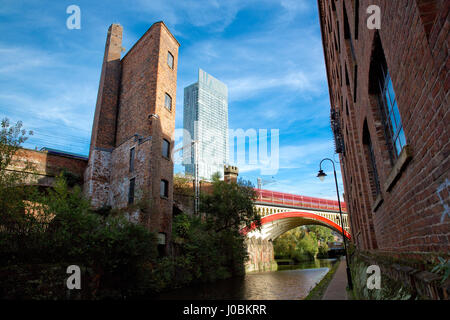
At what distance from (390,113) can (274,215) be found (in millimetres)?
34184

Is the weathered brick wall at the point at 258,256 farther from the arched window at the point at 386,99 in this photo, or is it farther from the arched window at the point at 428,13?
the arched window at the point at 428,13

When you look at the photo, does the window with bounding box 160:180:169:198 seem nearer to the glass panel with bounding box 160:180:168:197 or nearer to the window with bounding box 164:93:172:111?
the glass panel with bounding box 160:180:168:197

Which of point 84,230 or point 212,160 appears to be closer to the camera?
point 84,230

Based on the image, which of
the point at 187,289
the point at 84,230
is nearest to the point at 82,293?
the point at 84,230

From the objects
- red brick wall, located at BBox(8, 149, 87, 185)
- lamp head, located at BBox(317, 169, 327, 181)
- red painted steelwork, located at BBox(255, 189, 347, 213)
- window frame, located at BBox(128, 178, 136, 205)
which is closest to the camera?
lamp head, located at BBox(317, 169, 327, 181)

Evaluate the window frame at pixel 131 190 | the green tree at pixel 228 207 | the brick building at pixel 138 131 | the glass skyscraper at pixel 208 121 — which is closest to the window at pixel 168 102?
the brick building at pixel 138 131

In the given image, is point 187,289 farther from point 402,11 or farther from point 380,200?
point 402,11

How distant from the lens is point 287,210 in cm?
4028

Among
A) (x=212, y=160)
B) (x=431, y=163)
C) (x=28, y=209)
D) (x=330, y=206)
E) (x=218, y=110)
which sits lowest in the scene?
(x=431, y=163)

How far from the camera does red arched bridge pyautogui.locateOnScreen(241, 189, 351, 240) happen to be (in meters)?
38.0

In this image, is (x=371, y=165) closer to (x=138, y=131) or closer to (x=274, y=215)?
(x=138, y=131)

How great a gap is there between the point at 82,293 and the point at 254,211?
16.9m

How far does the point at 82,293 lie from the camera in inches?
446

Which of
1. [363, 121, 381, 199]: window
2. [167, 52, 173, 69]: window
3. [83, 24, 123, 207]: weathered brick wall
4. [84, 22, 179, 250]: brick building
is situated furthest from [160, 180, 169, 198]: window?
[363, 121, 381, 199]: window
